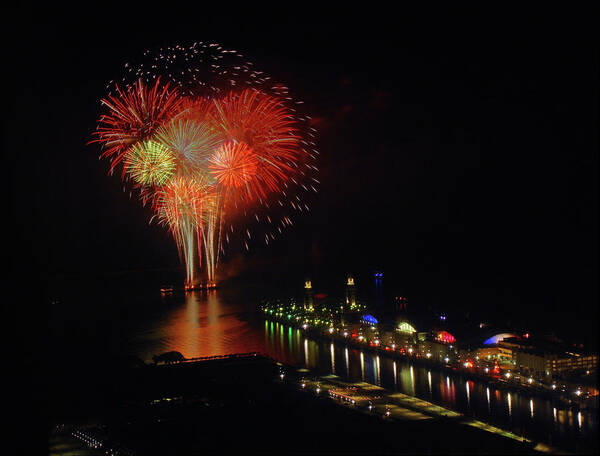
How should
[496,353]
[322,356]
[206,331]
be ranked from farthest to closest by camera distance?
[206,331] → [322,356] → [496,353]

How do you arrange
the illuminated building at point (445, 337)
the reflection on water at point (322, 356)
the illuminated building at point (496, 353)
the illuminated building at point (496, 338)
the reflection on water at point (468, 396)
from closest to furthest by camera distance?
the reflection on water at point (468, 396), the reflection on water at point (322, 356), the illuminated building at point (496, 353), the illuminated building at point (496, 338), the illuminated building at point (445, 337)

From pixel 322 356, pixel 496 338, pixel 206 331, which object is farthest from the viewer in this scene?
pixel 206 331

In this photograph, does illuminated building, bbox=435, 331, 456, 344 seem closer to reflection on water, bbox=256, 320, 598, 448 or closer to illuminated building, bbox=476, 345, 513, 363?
illuminated building, bbox=476, 345, 513, 363

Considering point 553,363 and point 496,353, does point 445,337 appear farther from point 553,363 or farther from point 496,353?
point 553,363

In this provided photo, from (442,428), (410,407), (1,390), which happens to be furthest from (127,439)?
(1,390)

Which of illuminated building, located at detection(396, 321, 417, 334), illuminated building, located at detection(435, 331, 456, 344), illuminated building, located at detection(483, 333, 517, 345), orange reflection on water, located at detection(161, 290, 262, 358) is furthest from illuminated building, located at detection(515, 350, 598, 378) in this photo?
orange reflection on water, located at detection(161, 290, 262, 358)

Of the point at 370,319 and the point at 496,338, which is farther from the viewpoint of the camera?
the point at 370,319

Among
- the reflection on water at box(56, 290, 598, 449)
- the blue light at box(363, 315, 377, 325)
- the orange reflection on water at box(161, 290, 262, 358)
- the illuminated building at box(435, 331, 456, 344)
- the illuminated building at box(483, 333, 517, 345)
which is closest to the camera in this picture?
the reflection on water at box(56, 290, 598, 449)

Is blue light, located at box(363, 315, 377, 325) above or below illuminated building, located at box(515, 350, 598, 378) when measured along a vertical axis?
above

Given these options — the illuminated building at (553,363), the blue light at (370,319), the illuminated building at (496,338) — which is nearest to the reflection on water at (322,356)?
the illuminated building at (553,363)

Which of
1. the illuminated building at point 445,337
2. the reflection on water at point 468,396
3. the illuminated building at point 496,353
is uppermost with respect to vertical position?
the illuminated building at point 445,337

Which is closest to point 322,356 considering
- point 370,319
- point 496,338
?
point 370,319

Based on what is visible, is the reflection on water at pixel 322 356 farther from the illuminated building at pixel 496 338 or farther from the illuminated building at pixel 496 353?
the illuminated building at pixel 496 338
